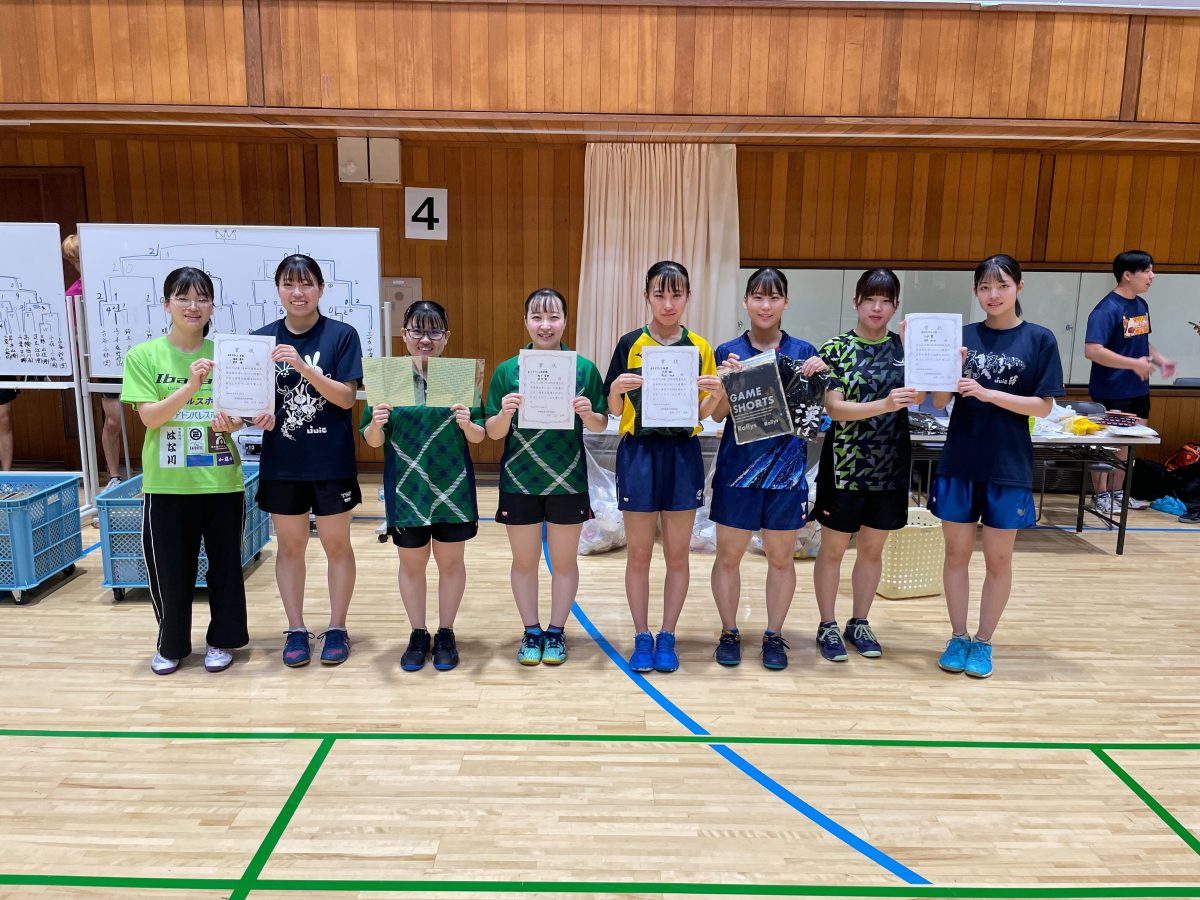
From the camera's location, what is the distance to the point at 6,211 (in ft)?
22.6

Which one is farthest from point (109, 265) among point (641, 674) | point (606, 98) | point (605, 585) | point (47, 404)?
point (641, 674)

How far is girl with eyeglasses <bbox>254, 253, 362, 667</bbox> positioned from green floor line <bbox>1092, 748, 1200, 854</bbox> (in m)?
3.04

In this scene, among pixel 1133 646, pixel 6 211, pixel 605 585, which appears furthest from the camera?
pixel 6 211

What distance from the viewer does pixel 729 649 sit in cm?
365

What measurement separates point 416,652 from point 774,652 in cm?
156

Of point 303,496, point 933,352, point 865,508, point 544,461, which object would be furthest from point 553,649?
point 933,352

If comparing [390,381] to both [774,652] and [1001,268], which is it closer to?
[774,652]

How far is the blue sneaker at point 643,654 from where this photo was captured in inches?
140

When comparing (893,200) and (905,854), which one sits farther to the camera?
(893,200)

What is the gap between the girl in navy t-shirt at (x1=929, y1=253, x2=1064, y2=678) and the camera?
329 cm

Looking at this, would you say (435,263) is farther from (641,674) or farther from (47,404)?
(641,674)

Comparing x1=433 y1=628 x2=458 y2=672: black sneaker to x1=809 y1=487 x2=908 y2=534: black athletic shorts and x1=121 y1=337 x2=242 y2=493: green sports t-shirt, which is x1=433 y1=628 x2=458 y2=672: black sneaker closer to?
x1=121 y1=337 x2=242 y2=493: green sports t-shirt

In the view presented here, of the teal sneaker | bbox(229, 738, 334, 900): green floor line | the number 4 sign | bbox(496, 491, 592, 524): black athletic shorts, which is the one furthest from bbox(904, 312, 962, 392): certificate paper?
the number 4 sign

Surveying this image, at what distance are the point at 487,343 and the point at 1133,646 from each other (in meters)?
5.18
